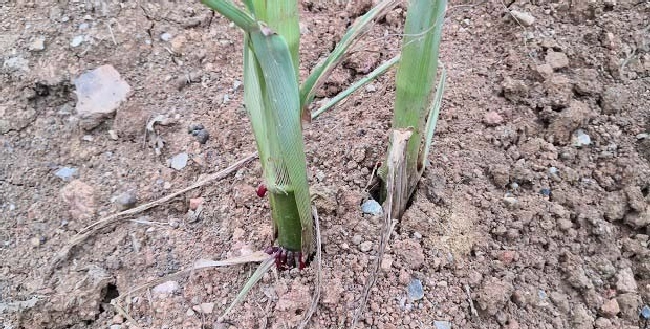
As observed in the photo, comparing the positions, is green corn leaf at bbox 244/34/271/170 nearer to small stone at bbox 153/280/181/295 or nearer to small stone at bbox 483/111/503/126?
small stone at bbox 153/280/181/295

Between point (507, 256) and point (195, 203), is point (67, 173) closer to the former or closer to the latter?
point (195, 203)

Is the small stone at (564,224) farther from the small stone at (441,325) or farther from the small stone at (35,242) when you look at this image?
the small stone at (35,242)

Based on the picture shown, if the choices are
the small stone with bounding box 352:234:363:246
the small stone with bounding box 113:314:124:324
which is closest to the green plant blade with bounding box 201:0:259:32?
the small stone with bounding box 352:234:363:246

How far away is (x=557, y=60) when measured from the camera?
4.44 feet

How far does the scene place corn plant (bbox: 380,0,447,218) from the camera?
873 millimetres

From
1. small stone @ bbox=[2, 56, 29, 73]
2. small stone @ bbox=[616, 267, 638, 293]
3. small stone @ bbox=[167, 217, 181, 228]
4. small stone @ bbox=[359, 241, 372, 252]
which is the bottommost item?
small stone @ bbox=[616, 267, 638, 293]

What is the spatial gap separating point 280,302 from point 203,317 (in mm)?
134

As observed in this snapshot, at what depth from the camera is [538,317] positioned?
1.04 metres

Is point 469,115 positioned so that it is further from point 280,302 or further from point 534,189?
point 280,302

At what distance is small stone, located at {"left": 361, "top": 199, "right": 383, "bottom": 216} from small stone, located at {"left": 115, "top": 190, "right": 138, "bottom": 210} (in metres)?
0.46

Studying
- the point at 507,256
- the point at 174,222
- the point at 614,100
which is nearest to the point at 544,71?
the point at 614,100

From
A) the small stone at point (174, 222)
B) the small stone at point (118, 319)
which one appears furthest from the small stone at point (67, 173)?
the small stone at point (118, 319)

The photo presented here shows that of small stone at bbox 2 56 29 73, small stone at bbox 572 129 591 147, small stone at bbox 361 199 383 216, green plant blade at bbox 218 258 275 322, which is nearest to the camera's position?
green plant blade at bbox 218 258 275 322

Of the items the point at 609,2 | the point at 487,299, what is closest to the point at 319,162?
the point at 487,299
